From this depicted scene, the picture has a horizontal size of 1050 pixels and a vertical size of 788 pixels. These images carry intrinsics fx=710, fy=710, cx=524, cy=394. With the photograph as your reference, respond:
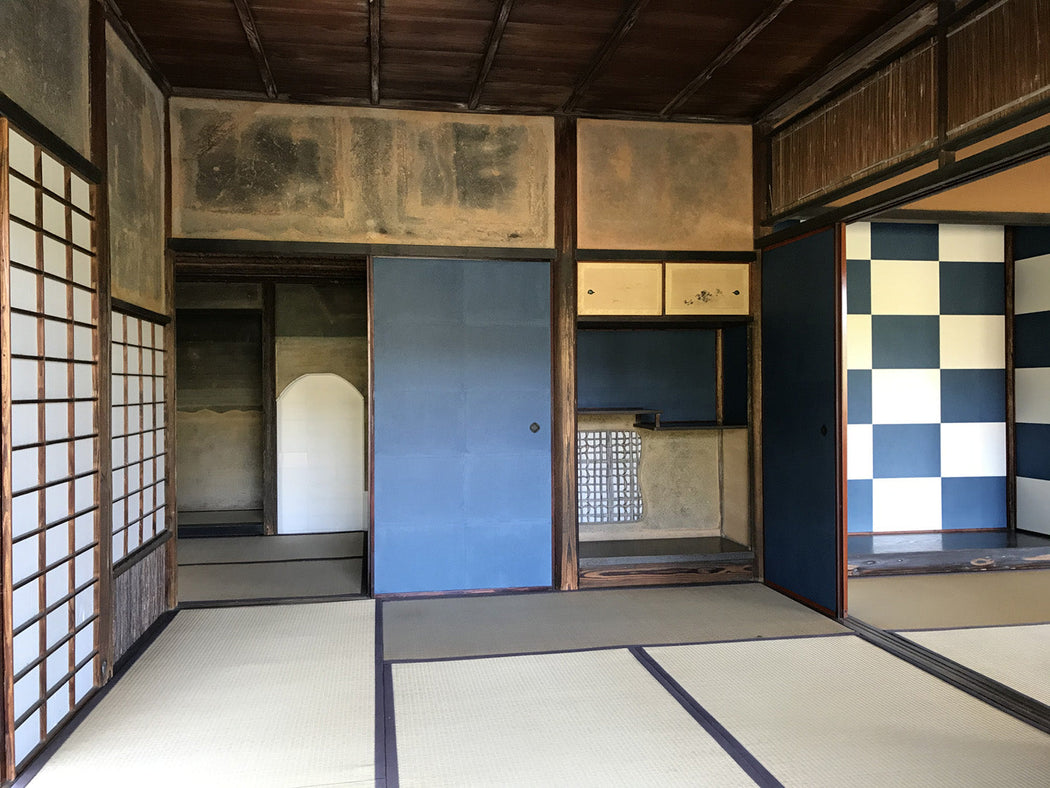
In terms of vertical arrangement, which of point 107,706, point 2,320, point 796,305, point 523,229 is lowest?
point 107,706

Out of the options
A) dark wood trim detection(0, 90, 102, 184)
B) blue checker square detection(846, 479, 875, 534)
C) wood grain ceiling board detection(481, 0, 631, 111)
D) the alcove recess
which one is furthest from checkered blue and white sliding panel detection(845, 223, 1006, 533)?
dark wood trim detection(0, 90, 102, 184)

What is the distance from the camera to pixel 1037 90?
102 inches

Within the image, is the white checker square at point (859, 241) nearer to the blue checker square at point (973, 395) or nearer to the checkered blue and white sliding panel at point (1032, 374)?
the blue checker square at point (973, 395)

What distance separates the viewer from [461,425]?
441 centimetres

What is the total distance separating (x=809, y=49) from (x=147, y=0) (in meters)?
3.15

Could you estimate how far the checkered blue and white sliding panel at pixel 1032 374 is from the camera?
5.36 m

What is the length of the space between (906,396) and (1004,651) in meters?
2.52

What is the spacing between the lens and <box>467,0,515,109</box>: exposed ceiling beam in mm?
3223

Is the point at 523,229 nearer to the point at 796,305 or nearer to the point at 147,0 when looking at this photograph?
the point at 796,305

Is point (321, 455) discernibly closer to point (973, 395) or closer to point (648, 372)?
point (648, 372)

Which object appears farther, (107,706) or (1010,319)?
(1010,319)

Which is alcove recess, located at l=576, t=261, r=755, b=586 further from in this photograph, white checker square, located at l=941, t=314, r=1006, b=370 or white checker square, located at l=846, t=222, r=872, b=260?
white checker square, located at l=941, t=314, r=1006, b=370

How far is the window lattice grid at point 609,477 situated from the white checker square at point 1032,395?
306 cm

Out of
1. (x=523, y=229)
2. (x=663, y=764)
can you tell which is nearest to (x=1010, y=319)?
(x=523, y=229)
